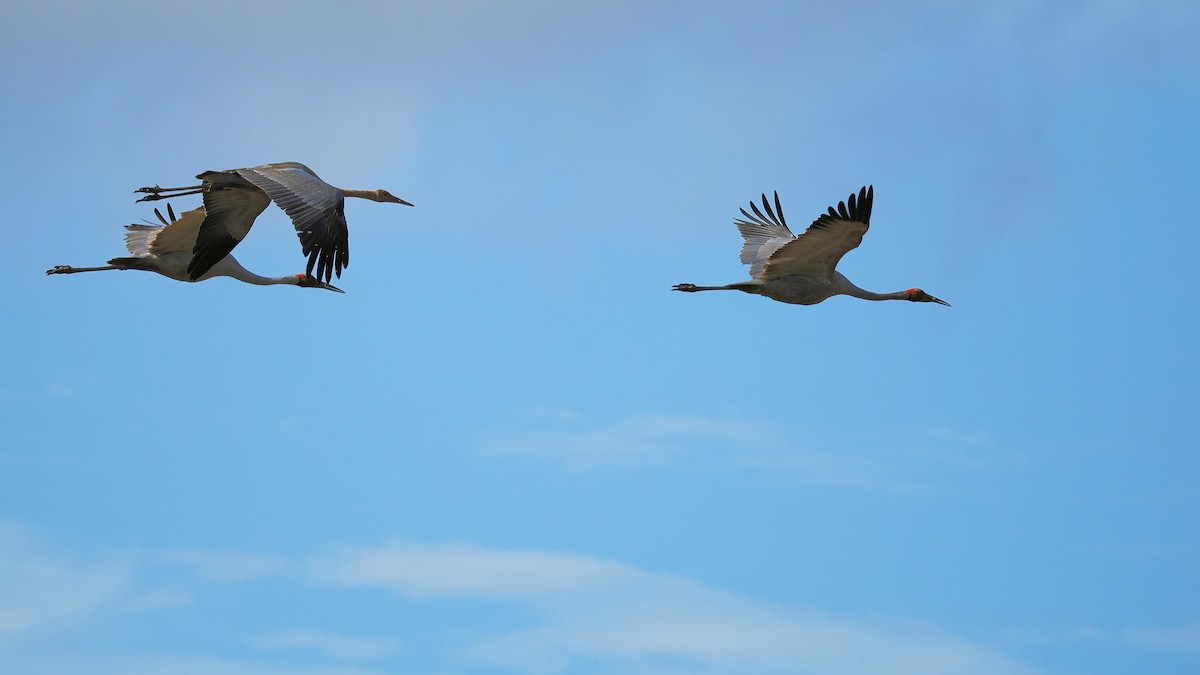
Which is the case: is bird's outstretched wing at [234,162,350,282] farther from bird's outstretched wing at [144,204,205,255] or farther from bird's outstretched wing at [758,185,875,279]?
bird's outstretched wing at [758,185,875,279]

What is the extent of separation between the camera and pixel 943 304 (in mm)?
23484

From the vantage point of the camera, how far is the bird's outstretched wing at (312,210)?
18266mm

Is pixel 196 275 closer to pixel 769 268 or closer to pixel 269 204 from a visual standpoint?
pixel 269 204

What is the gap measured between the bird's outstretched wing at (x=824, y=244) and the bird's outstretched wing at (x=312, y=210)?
209 inches

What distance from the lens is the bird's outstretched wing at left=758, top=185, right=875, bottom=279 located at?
19922 millimetres

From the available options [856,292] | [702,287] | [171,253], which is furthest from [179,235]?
[856,292]

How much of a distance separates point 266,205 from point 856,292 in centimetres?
743

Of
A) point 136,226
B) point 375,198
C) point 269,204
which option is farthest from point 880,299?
point 136,226

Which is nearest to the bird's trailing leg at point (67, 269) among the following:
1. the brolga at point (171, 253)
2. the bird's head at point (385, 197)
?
the brolga at point (171, 253)

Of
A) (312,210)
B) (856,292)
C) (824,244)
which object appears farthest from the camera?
(856,292)

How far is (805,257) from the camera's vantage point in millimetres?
21000

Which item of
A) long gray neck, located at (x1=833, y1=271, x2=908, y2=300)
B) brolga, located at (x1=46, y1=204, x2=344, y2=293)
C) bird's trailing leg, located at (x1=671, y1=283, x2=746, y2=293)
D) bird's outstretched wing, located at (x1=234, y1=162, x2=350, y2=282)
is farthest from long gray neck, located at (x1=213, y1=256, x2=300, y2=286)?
long gray neck, located at (x1=833, y1=271, x2=908, y2=300)

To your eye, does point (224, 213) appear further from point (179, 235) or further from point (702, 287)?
point (702, 287)

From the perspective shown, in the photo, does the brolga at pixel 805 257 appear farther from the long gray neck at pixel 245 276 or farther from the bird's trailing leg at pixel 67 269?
the bird's trailing leg at pixel 67 269
